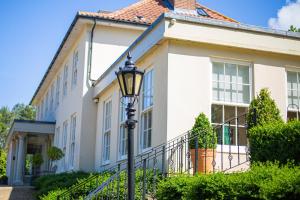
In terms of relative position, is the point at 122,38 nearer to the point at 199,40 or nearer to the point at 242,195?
the point at 199,40

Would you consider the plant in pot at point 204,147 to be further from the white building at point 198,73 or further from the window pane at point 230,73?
the window pane at point 230,73

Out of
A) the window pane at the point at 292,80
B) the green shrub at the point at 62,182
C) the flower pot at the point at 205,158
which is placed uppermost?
the window pane at the point at 292,80

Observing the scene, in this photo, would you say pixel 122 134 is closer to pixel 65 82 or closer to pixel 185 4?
pixel 185 4

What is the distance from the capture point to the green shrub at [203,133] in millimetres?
9570

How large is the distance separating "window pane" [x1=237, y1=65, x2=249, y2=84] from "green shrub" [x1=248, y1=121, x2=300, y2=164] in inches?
130

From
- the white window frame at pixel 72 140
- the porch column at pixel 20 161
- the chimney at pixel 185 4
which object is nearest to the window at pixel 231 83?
the chimney at pixel 185 4

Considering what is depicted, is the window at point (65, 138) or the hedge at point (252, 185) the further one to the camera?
the window at point (65, 138)

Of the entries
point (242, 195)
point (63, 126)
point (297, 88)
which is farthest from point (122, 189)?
point (63, 126)

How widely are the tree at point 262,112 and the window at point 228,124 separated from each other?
104cm

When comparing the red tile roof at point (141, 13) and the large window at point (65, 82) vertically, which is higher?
the red tile roof at point (141, 13)

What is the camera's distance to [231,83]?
444 inches

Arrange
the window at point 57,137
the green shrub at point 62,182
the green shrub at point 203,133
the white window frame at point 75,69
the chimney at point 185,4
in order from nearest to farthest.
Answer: the green shrub at point 203,133 → the green shrub at point 62,182 → the chimney at point 185,4 → the white window frame at point 75,69 → the window at point 57,137

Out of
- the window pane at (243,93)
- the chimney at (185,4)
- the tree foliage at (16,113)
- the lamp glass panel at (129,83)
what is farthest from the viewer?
the tree foliage at (16,113)

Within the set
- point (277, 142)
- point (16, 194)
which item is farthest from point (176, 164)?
point (16, 194)
